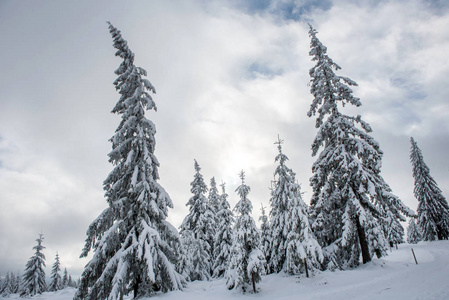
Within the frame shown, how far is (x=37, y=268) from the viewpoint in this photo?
41.5m

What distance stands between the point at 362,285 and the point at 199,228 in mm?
20767

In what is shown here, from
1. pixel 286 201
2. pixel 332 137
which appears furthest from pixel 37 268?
pixel 332 137

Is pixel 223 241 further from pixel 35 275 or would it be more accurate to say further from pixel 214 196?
pixel 35 275

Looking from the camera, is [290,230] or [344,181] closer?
[344,181]

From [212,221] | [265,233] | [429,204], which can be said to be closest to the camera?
[265,233]

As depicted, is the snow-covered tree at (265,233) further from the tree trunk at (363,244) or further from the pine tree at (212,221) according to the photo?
the tree trunk at (363,244)

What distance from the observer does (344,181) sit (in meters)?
17.4

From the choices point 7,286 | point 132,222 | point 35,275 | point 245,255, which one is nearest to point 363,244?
point 245,255

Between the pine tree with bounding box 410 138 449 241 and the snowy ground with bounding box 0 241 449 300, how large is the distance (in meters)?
26.0

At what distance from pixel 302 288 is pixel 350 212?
6524mm

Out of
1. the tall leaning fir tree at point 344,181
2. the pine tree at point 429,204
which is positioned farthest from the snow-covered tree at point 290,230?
the pine tree at point 429,204

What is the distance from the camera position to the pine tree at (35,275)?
1567 inches

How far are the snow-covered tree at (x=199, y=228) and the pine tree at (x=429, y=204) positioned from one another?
33595mm

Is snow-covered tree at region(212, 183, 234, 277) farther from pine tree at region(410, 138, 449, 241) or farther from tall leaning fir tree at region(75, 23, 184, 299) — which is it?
pine tree at region(410, 138, 449, 241)
